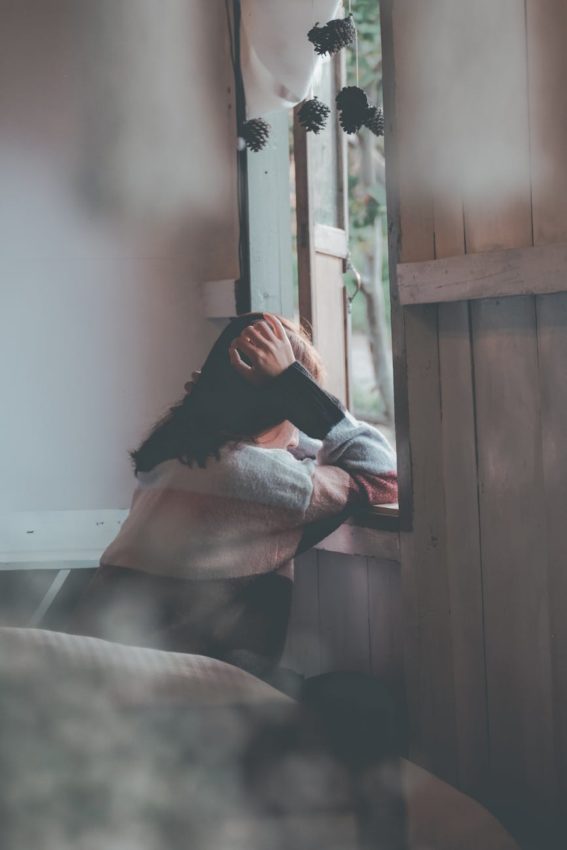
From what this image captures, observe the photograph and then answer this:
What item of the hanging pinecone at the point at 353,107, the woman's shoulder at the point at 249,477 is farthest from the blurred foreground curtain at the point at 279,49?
the woman's shoulder at the point at 249,477

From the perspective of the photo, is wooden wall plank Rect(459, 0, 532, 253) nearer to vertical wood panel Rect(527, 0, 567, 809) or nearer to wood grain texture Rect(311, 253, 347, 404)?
vertical wood panel Rect(527, 0, 567, 809)

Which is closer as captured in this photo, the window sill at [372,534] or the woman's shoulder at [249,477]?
the woman's shoulder at [249,477]

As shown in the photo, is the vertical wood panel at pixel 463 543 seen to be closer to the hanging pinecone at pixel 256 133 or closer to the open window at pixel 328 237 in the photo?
the open window at pixel 328 237

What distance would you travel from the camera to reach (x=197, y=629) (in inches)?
67.6

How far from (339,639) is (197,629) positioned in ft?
1.47

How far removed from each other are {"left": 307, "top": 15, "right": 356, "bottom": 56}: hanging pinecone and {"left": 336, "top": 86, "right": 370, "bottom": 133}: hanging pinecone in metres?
0.09

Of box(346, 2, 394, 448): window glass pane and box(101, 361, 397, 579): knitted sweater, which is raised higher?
box(346, 2, 394, 448): window glass pane

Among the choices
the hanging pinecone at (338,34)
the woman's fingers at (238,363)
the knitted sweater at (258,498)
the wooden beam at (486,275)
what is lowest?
the knitted sweater at (258,498)

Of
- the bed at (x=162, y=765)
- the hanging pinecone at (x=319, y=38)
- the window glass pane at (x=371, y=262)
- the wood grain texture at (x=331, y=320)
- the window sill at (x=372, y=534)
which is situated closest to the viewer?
the bed at (x=162, y=765)

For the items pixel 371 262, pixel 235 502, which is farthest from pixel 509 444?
pixel 371 262

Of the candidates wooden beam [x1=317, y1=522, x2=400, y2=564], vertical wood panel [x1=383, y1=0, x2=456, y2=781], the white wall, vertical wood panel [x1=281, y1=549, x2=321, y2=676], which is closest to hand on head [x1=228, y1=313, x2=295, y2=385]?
vertical wood panel [x1=383, y1=0, x2=456, y2=781]

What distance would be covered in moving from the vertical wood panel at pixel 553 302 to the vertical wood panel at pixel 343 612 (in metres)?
0.52

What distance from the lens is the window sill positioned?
6.02ft

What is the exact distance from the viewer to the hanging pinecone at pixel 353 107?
1947 mm
